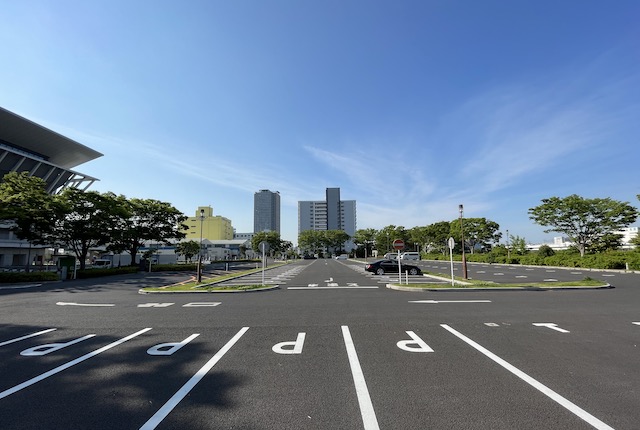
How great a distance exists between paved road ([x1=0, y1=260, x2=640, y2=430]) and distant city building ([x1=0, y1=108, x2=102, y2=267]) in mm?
55380

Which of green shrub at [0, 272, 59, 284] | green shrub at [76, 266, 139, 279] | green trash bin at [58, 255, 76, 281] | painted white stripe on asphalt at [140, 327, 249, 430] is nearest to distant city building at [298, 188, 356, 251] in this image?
green shrub at [76, 266, 139, 279]

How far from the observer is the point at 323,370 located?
18.3ft

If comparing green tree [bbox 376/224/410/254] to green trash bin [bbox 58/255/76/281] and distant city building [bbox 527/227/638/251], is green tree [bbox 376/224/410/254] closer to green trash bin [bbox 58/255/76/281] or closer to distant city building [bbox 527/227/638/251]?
distant city building [bbox 527/227/638/251]

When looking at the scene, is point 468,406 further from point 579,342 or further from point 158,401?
point 579,342

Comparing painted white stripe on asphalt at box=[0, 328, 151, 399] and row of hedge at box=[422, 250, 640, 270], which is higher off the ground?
row of hedge at box=[422, 250, 640, 270]

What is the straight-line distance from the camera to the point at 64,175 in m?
68.8

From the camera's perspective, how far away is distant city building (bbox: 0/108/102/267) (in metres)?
53.8

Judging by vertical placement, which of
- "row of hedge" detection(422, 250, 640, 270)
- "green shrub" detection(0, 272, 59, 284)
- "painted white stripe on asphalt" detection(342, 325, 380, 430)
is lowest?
"painted white stripe on asphalt" detection(342, 325, 380, 430)

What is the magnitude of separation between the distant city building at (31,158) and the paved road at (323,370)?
55.4 meters

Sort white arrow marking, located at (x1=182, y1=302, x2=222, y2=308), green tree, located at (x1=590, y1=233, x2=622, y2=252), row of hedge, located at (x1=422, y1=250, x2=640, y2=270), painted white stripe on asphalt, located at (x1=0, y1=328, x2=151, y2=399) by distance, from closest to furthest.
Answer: painted white stripe on asphalt, located at (x1=0, y1=328, x2=151, y2=399)
white arrow marking, located at (x1=182, y1=302, x2=222, y2=308)
row of hedge, located at (x1=422, y1=250, x2=640, y2=270)
green tree, located at (x1=590, y1=233, x2=622, y2=252)

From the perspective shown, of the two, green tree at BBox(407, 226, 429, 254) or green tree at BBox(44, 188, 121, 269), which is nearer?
green tree at BBox(44, 188, 121, 269)

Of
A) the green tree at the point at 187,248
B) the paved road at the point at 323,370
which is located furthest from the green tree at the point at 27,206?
the green tree at the point at 187,248

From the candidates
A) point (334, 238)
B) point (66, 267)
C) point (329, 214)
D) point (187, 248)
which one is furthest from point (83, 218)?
point (329, 214)

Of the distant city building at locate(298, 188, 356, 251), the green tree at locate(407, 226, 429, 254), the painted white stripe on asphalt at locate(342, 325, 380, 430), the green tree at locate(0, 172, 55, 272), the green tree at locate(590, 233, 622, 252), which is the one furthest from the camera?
the distant city building at locate(298, 188, 356, 251)
